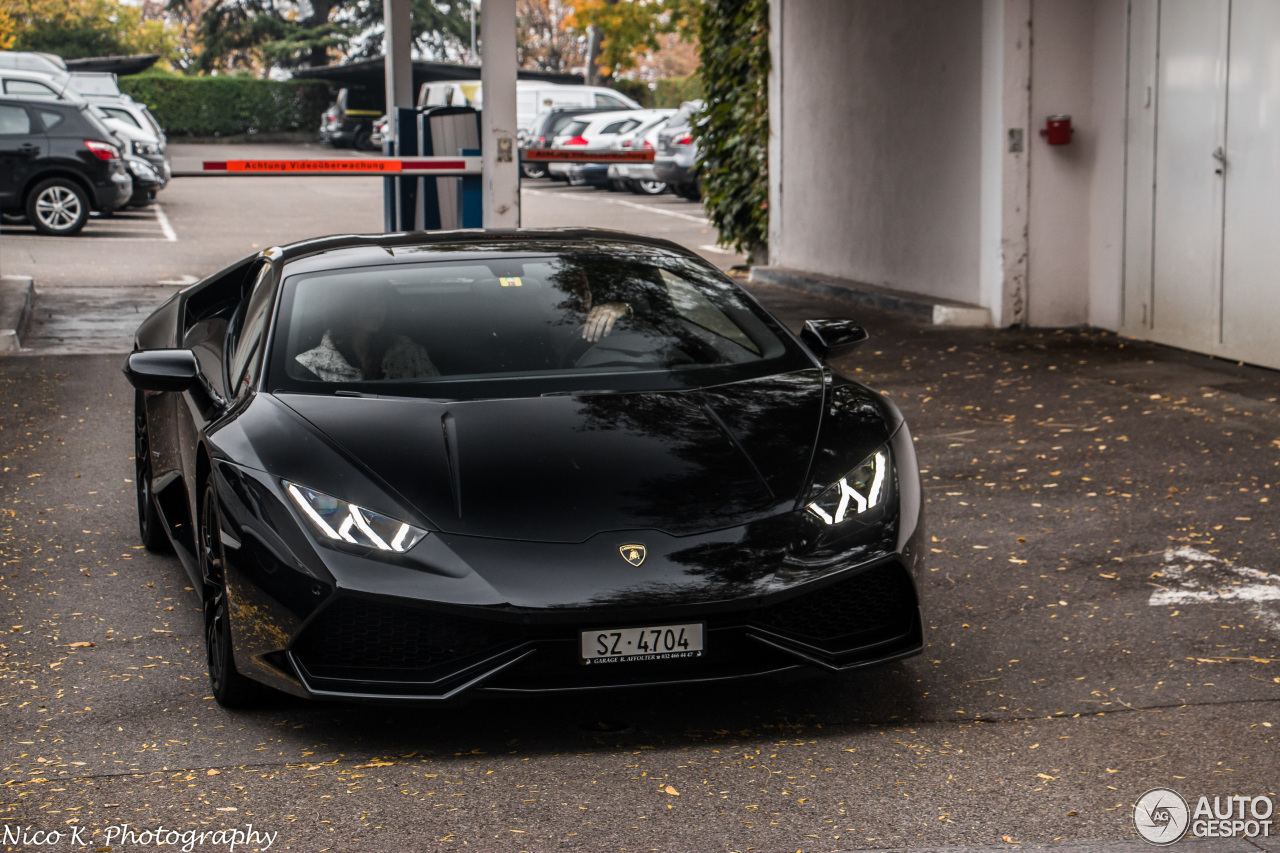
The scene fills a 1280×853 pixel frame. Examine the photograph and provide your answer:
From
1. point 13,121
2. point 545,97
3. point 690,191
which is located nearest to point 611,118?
point 690,191

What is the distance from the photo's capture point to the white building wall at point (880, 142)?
12734 millimetres

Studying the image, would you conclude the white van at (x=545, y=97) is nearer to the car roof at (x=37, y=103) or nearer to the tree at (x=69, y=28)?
the car roof at (x=37, y=103)

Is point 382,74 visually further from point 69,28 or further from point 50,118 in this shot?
point 50,118

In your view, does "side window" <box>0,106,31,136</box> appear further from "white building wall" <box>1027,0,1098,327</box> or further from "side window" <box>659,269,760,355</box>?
"side window" <box>659,269,760,355</box>

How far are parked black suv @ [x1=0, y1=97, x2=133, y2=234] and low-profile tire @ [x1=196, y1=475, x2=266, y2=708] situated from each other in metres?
17.9

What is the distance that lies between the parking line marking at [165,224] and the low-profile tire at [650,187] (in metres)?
9.84

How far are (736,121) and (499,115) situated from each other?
579cm

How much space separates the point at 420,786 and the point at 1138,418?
5.84m

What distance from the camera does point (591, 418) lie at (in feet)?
14.4

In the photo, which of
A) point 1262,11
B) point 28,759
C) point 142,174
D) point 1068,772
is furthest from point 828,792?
point 142,174

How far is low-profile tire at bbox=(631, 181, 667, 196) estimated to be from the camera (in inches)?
1264

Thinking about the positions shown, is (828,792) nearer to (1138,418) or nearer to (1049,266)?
(1138,418)

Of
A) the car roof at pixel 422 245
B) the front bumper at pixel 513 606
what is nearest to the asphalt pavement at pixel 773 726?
the front bumper at pixel 513 606

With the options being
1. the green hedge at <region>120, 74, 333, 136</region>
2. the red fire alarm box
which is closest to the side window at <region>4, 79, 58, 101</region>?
the red fire alarm box
